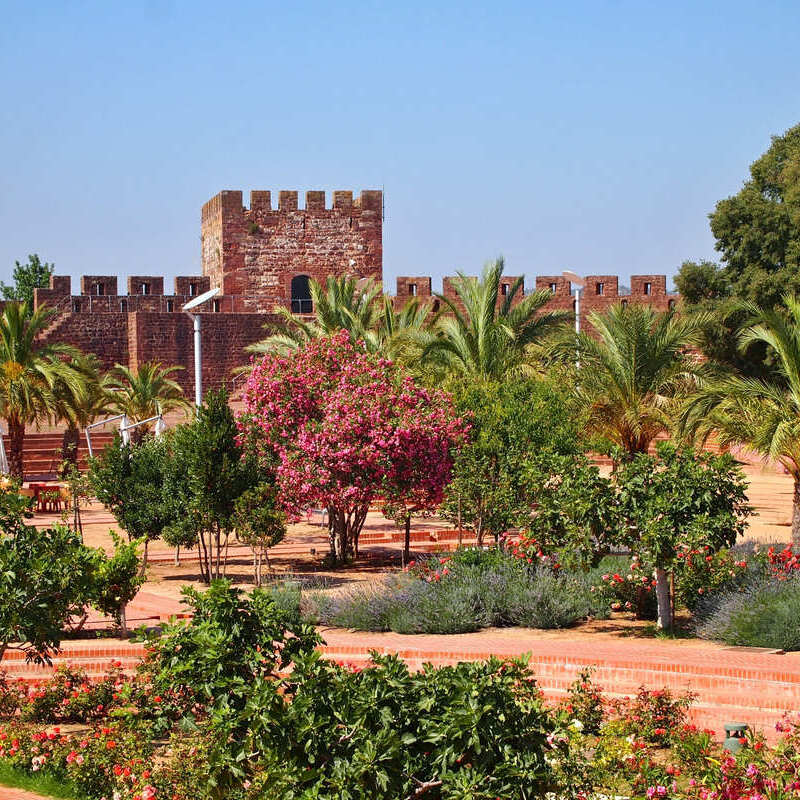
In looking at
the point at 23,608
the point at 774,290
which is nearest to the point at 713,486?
the point at 23,608

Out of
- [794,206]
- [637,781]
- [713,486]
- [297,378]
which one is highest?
[794,206]

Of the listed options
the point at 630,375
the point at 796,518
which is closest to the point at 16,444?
the point at 630,375

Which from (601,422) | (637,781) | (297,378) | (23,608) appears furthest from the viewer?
(601,422)

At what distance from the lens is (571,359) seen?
22.1 metres

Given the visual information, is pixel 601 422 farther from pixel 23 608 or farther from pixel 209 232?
pixel 209 232

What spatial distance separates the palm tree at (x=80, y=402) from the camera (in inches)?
984

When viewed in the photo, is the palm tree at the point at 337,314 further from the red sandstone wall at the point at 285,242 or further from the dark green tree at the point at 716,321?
the red sandstone wall at the point at 285,242

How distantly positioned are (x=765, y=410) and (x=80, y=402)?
598 inches

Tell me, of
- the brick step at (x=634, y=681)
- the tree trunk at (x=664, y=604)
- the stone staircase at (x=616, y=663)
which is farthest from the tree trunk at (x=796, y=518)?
the brick step at (x=634, y=681)

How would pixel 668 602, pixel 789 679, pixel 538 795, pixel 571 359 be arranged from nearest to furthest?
pixel 538 795
pixel 789 679
pixel 668 602
pixel 571 359

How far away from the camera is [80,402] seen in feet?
82.7

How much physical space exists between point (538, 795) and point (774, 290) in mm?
24943

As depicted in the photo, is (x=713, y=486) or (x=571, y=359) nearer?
(x=713, y=486)

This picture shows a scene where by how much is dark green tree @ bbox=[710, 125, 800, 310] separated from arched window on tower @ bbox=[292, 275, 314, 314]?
13.6 metres
